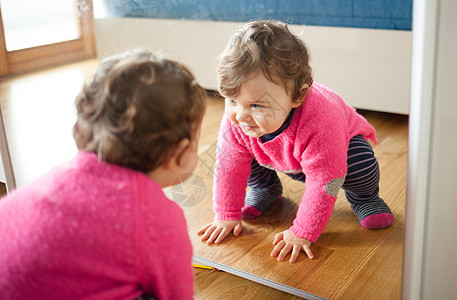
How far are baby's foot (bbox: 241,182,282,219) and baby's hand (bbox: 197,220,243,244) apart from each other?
0.03 metres

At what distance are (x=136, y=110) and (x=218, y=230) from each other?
1.82 feet

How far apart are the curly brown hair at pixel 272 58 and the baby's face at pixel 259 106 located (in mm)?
12

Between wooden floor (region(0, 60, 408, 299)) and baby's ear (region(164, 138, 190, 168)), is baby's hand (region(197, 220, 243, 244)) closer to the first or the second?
wooden floor (region(0, 60, 408, 299))

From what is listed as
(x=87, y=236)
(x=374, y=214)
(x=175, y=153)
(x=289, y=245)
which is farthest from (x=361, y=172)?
(x=87, y=236)

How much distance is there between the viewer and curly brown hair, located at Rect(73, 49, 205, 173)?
62 centimetres

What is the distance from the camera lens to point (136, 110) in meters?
0.62

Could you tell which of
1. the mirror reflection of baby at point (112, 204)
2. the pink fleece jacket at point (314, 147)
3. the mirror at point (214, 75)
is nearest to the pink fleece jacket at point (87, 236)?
the mirror reflection of baby at point (112, 204)

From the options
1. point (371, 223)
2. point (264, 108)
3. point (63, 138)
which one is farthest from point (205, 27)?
point (371, 223)

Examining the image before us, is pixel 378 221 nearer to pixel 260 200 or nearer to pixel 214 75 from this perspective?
pixel 260 200

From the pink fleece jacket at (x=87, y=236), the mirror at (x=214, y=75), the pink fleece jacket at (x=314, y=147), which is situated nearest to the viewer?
the pink fleece jacket at (x=87, y=236)

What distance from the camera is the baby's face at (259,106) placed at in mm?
938

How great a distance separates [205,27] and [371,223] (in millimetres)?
527

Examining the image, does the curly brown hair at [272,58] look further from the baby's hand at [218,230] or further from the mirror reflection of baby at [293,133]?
the baby's hand at [218,230]

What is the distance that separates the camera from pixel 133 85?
62 centimetres
